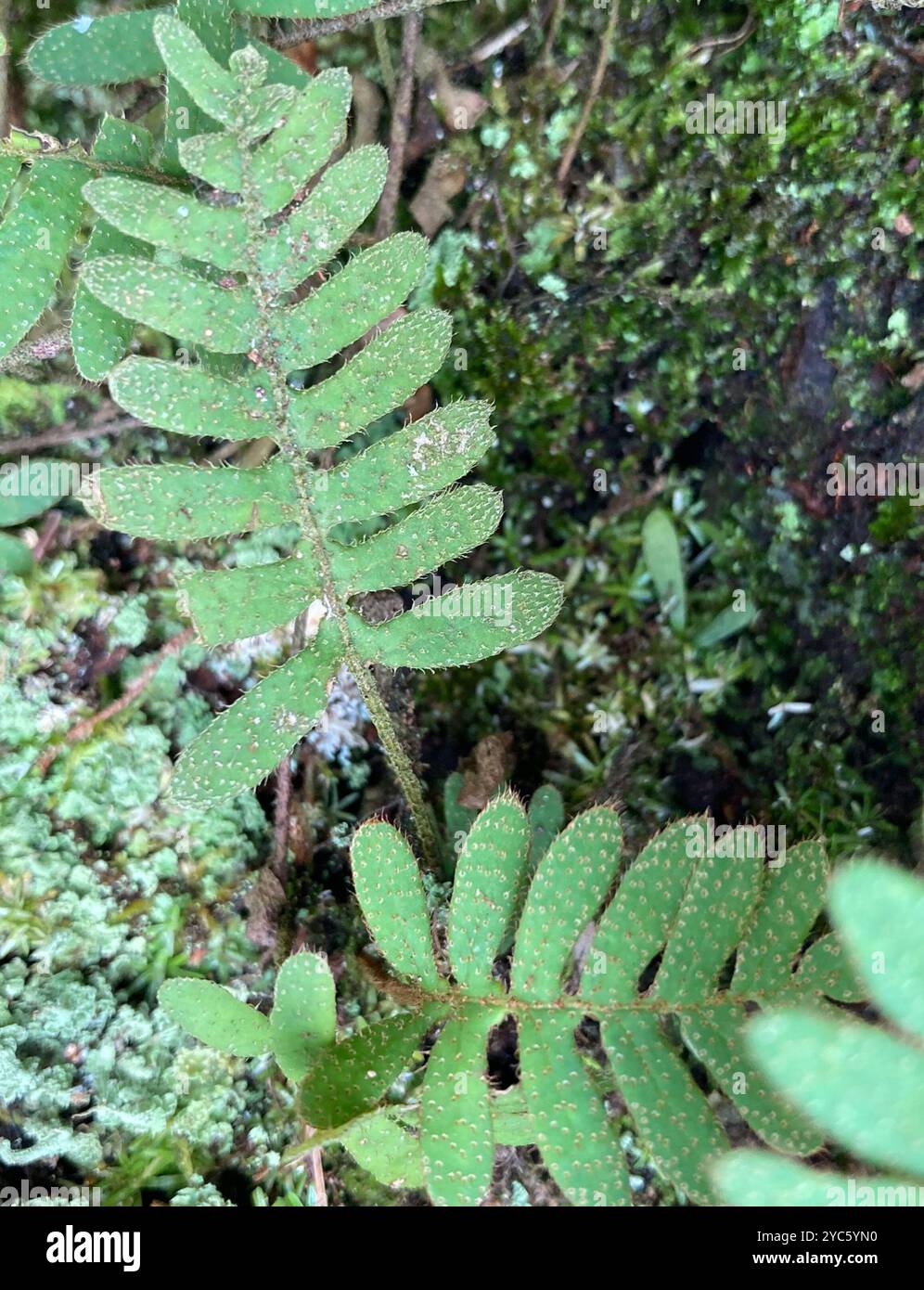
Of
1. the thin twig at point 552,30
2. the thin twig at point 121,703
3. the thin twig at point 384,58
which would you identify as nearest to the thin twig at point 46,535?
the thin twig at point 121,703

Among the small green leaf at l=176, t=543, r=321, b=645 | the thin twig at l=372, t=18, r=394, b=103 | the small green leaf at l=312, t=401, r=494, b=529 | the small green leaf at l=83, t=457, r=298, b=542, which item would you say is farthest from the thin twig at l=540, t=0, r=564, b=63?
the small green leaf at l=176, t=543, r=321, b=645

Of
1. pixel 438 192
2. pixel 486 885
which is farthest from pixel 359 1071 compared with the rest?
pixel 438 192

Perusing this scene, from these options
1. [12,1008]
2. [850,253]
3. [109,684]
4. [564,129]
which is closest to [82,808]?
[109,684]

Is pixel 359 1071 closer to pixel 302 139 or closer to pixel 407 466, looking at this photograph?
pixel 407 466

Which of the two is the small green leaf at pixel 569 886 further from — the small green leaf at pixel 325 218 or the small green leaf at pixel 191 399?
the small green leaf at pixel 325 218

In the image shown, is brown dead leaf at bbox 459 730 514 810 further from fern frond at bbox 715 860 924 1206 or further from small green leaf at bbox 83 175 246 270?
small green leaf at bbox 83 175 246 270
